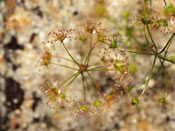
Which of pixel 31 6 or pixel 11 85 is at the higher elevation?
pixel 31 6

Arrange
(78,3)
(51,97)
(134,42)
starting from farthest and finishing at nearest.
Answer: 1. (78,3)
2. (134,42)
3. (51,97)

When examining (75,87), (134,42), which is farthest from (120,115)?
(134,42)

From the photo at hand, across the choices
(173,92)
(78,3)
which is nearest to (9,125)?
(78,3)

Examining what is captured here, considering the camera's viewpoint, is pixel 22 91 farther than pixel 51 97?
Yes

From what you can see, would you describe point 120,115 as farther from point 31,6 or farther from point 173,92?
point 31,6

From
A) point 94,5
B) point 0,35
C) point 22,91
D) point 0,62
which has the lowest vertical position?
point 22,91

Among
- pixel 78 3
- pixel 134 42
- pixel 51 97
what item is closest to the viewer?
pixel 51 97

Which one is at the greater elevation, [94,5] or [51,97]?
[94,5]

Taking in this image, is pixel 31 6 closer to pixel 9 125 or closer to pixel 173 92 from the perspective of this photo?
pixel 9 125

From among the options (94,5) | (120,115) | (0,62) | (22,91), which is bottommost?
(120,115)
